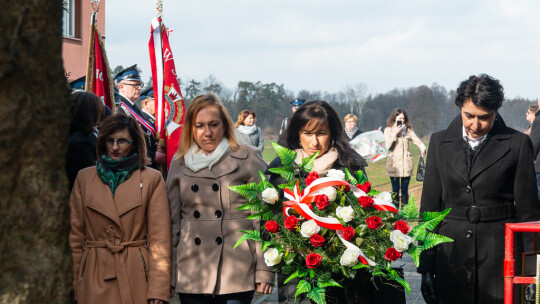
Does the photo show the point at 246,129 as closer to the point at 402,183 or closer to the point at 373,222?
the point at 402,183

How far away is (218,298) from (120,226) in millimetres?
760

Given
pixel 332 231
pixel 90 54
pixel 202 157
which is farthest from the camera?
pixel 90 54

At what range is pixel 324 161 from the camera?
14.4ft

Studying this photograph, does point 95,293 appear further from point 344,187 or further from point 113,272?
point 344,187

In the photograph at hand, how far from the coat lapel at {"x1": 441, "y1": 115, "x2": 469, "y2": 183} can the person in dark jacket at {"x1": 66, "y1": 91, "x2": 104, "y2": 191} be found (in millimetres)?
2508

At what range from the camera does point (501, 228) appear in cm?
427

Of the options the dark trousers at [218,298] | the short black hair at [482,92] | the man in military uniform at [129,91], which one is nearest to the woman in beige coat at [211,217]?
the dark trousers at [218,298]

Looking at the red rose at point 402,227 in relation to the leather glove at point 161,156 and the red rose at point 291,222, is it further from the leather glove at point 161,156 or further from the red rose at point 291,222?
the leather glove at point 161,156

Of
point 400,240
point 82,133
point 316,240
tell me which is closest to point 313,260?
point 316,240

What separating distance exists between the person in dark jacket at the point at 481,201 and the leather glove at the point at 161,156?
4.50m

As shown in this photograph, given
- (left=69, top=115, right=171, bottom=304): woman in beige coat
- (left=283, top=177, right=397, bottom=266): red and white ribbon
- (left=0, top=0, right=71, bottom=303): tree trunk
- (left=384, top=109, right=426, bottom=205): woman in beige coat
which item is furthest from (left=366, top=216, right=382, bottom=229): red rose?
(left=384, top=109, right=426, bottom=205): woman in beige coat

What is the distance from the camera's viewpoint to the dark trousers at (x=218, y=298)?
4.43 meters

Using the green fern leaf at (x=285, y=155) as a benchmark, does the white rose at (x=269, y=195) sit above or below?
below

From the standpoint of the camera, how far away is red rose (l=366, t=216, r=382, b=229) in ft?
11.7
